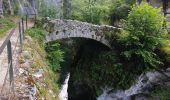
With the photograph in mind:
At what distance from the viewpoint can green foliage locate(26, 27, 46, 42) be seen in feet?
36.6

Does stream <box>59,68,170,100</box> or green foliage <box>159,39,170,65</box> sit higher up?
green foliage <box>159,39,170,65</box>

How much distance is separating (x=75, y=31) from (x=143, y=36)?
3279mm

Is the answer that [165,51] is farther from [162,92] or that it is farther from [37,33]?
[37,33]

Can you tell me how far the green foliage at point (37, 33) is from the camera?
11.2 meters

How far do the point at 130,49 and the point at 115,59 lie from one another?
3.52 feet

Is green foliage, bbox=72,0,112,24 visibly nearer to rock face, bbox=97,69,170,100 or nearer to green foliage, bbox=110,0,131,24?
green foliage, bbox=110,0,131,24

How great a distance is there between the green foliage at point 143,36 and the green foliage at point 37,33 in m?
4.39

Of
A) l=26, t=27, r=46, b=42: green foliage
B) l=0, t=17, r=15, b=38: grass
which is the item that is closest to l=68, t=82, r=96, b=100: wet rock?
l=26, t=27, r=46, b=42: green foliage

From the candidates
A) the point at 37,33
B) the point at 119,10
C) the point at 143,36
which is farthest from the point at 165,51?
the point at 119,10

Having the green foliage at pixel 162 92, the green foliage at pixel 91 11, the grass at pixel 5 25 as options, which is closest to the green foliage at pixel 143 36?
the green foliage at pixel 162 92

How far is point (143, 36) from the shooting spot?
1502 centimetres

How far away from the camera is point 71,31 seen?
14852mm

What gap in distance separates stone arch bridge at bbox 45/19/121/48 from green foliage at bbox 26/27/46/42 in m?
0.87

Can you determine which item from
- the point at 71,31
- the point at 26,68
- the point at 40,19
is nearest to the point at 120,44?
the point at 71,31
